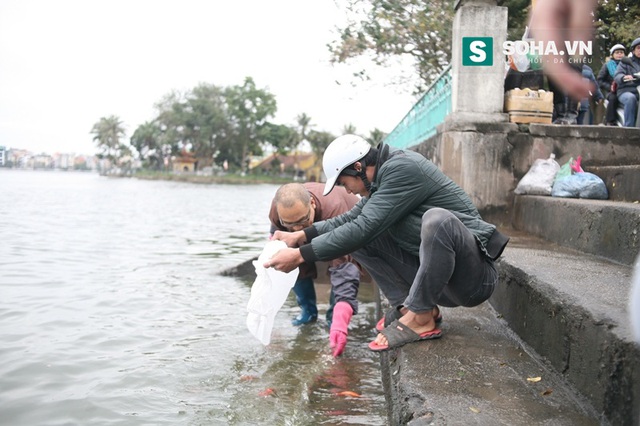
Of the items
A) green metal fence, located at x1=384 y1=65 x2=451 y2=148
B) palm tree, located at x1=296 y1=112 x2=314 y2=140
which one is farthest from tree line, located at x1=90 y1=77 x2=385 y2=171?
green metal fence, located at x1=384 y1=65 x2=451 y2=148

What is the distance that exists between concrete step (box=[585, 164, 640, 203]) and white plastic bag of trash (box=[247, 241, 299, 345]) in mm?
2705

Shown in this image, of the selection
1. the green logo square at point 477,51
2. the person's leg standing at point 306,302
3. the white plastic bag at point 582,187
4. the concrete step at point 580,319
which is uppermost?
the green logo square at point 477,51

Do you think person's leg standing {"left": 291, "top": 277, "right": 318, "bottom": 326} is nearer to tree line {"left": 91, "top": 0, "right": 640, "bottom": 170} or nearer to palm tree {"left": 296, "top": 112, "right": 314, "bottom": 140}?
tree line {"left": 91, "top": 0, "right": 640, "bottom": 170}

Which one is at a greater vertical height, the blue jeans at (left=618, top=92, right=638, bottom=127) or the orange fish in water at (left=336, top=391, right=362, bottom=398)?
the blue jeans at (left=618, top=92, right=638, bottom=127)

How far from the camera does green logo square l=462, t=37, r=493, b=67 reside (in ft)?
21.0

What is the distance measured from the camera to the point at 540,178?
6.06 m

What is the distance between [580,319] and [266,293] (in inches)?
84.8

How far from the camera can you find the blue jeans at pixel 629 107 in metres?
7.09

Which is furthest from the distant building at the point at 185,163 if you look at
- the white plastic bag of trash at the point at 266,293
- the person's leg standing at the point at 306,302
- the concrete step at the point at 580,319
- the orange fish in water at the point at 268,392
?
the concrete step at the point at 580,319

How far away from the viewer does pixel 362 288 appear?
7.60 meters

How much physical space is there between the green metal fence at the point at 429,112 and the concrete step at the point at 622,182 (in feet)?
6.56

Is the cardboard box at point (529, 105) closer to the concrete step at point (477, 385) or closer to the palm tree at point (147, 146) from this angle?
the concrete step at point (477, 385)

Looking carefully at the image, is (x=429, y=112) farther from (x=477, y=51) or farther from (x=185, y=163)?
(x=185, y=163)

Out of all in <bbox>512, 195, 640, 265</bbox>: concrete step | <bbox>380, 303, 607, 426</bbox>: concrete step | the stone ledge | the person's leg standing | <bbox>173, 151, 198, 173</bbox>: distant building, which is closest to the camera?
<bbox>380, 303, 607, 426</bbox>: concrete step
